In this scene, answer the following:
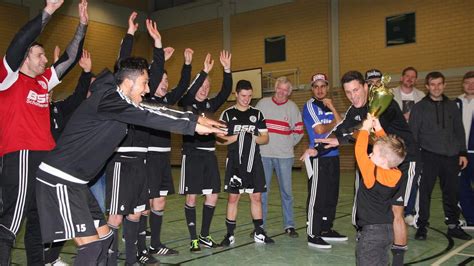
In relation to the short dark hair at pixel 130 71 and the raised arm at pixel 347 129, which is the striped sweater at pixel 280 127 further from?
the short dark hair at pixel 130 71

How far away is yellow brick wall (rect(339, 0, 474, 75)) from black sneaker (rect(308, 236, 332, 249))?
37.4 ft

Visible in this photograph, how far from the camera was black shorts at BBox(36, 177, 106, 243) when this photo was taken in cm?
320

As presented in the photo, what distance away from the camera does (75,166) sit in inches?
128

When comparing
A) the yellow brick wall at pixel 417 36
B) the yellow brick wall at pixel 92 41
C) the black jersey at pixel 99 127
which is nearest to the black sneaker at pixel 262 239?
the black jersey at pixel 99 127

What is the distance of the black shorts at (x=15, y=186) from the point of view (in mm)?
3898

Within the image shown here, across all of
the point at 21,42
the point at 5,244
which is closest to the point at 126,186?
the point at 5,244

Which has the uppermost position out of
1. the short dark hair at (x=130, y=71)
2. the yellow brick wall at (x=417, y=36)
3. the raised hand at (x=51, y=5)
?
the yellow brick wall at (x=417, y=36)

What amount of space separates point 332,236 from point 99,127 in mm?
4056

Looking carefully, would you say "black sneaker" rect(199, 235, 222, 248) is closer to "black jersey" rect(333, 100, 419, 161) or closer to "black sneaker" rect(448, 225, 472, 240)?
"black jersey" rect(333, 100, 419, 161)

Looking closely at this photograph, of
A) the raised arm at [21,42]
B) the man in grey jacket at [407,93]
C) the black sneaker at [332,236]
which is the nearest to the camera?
the raised arm at [21,42]

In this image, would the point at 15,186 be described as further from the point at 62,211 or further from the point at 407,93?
the point at 407,93

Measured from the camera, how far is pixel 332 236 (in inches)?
244

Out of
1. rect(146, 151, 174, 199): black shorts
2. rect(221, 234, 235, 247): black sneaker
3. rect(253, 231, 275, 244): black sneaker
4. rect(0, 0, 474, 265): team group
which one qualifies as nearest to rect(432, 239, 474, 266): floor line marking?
rect(0, 0, 474, 265): team group

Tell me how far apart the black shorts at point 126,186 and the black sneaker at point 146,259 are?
779 millimetres
